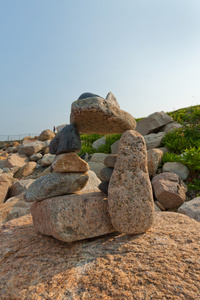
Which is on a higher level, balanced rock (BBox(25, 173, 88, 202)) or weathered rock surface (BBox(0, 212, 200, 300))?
balanced rock (BBox(25, 173, 88, 202))

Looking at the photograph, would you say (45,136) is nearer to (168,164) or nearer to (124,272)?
→ (168,164)

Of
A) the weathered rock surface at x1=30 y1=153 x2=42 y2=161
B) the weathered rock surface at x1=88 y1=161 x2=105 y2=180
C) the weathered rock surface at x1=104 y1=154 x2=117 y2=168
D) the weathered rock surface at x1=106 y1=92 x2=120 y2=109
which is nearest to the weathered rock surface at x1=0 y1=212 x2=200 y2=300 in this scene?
the weathered rock surface at x1=104 y1=154 x2=117 y2=168

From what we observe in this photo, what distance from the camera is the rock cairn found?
8.89 ft

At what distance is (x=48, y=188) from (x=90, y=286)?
4.87ft

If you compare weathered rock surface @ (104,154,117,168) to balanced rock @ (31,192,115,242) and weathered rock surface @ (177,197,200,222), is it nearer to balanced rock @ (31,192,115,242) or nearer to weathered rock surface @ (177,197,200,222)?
balanced rock @ (31,192,115,242)

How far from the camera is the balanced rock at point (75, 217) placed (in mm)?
2668

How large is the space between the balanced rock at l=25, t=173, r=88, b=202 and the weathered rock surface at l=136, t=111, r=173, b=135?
23.9ft

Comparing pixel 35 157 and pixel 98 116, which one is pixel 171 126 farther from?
pixel 35 157

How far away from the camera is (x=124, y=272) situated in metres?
2.18

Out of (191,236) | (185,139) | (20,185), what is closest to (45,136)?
(20,185)

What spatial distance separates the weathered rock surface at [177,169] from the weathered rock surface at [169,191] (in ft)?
3.04

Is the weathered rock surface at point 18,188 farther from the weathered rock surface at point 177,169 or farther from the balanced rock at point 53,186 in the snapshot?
the weathered rock surface at point 177,169

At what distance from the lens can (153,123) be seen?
9781 millimetres

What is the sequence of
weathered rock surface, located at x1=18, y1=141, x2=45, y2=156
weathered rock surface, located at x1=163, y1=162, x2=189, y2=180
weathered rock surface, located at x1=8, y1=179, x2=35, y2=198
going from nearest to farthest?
weathered rock surface, located at x1=163, y1=162, x2=189, y2=180 < weathered rock surface, located at x1=8, y1=179, x2=35, y2=198 < weathered rock surface, located at x1=18, y1=141, x2=45, y2=156
